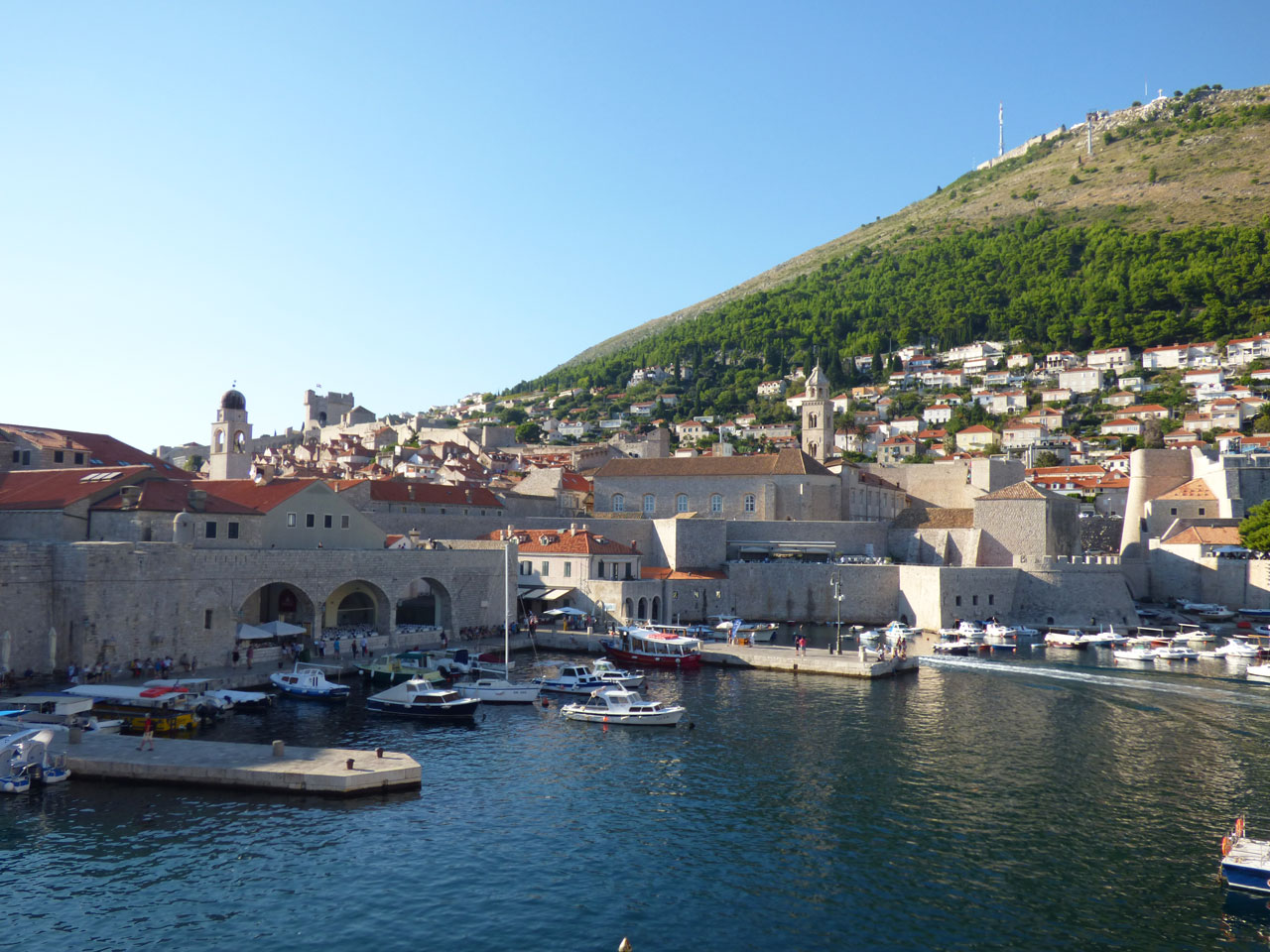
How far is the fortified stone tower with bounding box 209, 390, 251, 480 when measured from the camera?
57031 millimetres

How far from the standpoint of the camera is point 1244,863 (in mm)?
15969

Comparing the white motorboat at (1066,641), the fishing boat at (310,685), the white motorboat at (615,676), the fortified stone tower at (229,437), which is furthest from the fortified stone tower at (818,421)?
the fishing boat at (310,685)

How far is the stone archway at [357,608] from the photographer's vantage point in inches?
1517

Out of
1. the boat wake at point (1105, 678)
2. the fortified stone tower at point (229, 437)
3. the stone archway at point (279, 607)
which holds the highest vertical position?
the fortified stone tower at point (229, 437)

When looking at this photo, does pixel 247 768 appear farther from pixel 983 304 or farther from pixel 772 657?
pixel 983 304

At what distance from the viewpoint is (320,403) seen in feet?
501

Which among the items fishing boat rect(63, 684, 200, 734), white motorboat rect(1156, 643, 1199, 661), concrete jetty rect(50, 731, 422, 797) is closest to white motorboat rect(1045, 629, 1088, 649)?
white motorboat rect(1156, 643, 1199, 661)

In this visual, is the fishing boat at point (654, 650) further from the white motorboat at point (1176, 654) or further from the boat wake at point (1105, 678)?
the white motorboat at point (1176, 654)

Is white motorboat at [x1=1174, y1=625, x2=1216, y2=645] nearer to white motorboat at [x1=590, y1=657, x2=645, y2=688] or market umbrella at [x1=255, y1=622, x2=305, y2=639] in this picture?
white motorboat at [x1=590, y1=657, x2=645, y2=688]

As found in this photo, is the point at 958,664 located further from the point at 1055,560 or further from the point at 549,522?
the point at 549,522

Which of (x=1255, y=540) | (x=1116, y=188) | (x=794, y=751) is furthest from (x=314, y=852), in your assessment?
(x=1116, y=188)

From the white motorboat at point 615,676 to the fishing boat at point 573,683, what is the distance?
0.25 m

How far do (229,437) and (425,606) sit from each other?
21015 mm

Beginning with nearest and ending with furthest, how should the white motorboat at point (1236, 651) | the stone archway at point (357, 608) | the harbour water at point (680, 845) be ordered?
the harbour water at point (680, 845) → the stone archway at point (357, 608) → the white motorboat at point (1236, 651)
